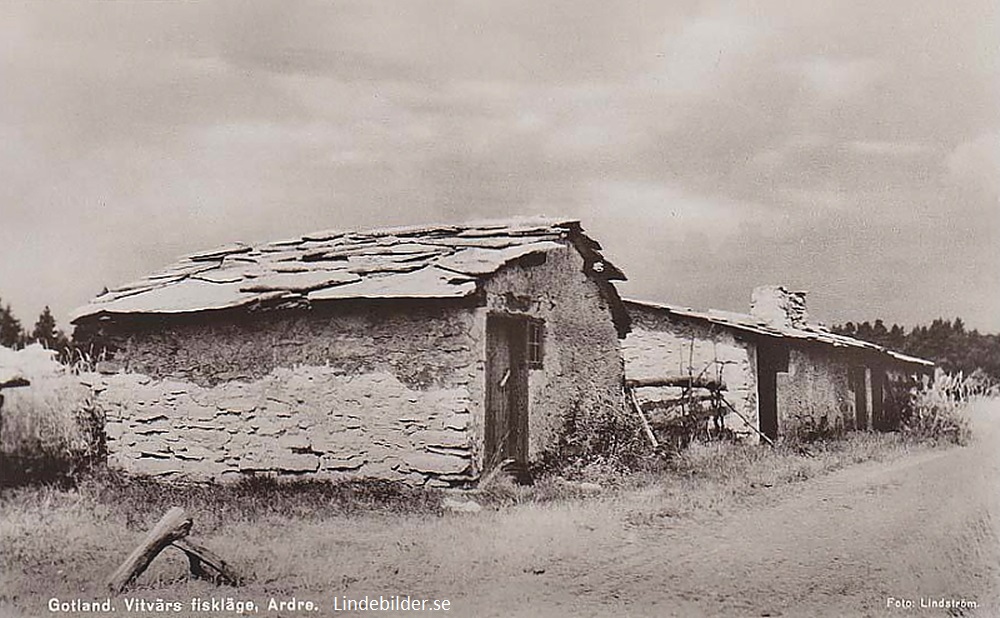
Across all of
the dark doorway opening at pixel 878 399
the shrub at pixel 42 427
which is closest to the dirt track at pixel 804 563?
the shrub at pixel 42 427

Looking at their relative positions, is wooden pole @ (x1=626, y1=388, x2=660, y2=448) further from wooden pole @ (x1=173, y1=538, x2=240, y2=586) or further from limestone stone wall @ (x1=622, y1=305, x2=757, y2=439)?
wooden pole @ (x1=173, y1=538, x2=240, y2=586)

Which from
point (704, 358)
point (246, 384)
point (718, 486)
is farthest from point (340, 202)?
point (704, 358)

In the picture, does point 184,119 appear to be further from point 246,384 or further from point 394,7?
point 246,384

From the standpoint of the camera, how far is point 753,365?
9398 millimetres

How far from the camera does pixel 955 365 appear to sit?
4.98 m

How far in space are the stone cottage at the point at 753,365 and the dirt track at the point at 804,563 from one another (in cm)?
433

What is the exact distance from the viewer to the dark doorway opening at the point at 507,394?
5.46 meters

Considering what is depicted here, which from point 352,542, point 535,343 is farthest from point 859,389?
point 352,542

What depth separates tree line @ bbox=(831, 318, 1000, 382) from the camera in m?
4.48

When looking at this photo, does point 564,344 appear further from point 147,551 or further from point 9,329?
point 9,329

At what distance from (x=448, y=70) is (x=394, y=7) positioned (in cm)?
34

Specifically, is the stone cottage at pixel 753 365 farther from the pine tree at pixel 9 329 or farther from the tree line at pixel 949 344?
the pine tree at pixel 9 329

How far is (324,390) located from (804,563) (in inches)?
94.6

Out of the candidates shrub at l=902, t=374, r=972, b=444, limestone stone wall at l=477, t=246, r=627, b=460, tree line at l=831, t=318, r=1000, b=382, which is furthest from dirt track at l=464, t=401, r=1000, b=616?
limestone stone wall at l=477, t=246, r=627, b=460
